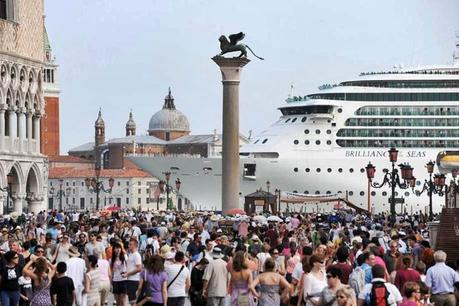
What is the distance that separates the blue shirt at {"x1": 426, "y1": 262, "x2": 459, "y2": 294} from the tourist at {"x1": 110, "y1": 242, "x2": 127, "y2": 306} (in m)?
4.87

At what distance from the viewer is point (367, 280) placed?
1705 cm

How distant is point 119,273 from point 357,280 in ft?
15.3

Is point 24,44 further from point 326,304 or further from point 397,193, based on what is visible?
point 326,304

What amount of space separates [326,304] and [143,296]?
342 centimetres

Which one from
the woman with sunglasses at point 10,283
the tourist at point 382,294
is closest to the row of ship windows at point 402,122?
the woman with sunglasses at point 10,283

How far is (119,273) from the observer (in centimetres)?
1994

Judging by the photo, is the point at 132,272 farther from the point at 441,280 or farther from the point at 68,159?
the point at 68,159

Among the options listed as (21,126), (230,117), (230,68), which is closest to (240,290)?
(230,117)

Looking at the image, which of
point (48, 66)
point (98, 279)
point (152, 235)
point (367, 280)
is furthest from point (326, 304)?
point (48, 66)

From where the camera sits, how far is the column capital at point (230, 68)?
151ft

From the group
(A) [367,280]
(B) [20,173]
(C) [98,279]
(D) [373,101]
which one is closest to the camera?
(A) [367,280]

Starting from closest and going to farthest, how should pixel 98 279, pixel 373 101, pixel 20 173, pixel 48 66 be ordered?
pixel 98 279 → pixel 20 173 → pixel 373 101 → pixel 48 66

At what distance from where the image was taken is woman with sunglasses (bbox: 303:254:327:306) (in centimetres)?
1553

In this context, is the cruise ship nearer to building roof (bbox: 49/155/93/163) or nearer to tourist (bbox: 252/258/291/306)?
tourist (bbox: 252/258/291/306)
